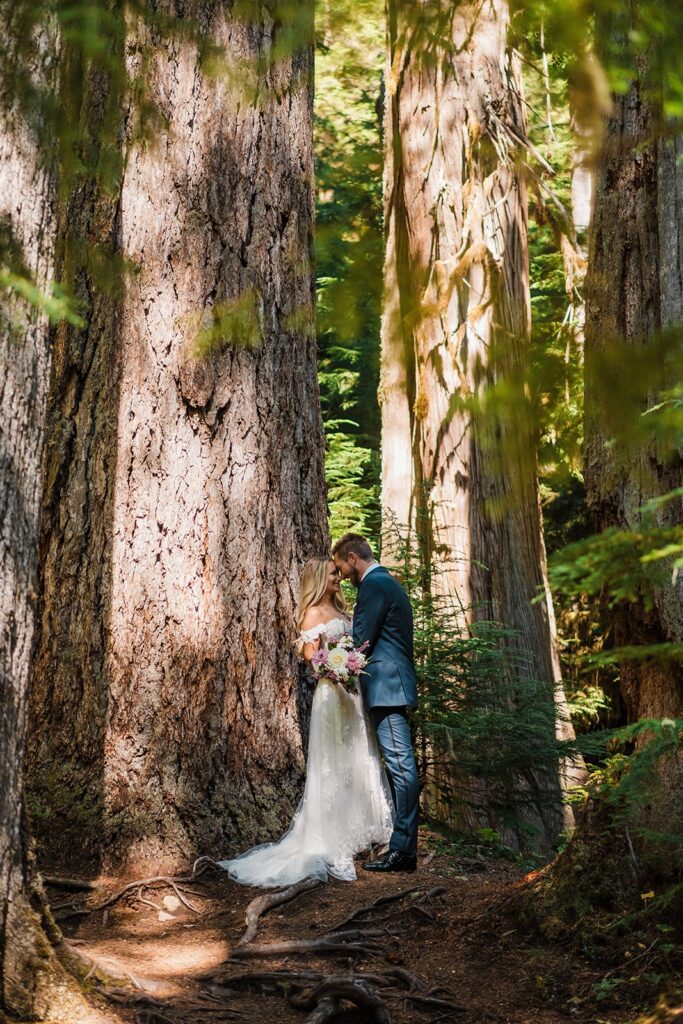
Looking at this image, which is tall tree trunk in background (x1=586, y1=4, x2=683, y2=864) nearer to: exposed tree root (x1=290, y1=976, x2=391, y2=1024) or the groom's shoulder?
exposed tree root (x1=290, y1=976, x2=391, y2=1024)

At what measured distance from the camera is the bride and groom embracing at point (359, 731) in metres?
7.21

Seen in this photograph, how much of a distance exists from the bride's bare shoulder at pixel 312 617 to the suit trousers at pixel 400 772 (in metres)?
0.77

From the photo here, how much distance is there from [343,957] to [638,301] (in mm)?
3952

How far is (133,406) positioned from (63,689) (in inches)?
74.1

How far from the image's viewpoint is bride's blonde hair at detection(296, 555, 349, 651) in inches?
292

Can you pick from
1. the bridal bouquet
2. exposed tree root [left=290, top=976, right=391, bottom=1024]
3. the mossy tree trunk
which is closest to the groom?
the bridal bouquet

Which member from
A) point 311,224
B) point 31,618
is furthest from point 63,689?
point 311,224

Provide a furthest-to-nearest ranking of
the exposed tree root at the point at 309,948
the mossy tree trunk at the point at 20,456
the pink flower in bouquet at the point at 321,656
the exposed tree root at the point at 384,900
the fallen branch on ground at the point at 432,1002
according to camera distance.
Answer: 1. the pink flower in bouquet at the point at 321,656
2. the exposed tree root at the point at 384,900
3. the exposed tree root at the point at 309,948
4. the fallen branch on ground at the point at 432,1002
5. the mossy tree trunk at the point at 20,456

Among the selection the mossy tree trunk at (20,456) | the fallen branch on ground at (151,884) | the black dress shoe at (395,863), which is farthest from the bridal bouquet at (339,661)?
the mossy tree trunk at (20,456)

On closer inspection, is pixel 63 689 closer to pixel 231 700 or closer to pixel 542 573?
pixel 231 700

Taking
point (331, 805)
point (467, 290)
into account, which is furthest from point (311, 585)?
point (467, 290)

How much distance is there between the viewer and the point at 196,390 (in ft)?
23.2

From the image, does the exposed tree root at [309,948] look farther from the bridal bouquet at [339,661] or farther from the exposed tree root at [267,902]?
the bridal bouquet at [339,661]

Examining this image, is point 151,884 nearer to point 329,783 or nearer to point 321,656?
point 329,783
